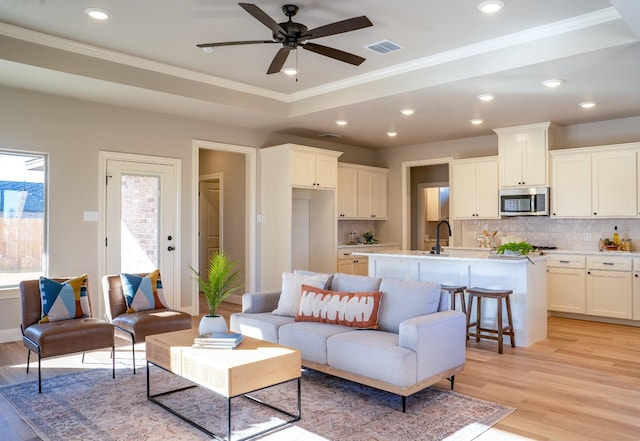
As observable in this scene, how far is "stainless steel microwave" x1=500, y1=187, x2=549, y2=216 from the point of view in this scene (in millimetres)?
6910

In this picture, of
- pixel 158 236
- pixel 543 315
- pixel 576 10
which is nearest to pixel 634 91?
pixel 576 10

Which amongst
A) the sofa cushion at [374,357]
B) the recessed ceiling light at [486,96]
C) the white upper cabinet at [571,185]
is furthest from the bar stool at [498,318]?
the white upper cabinet at [571,185]

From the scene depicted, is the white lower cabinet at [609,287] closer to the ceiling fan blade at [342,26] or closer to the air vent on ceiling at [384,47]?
the air vent on ceiling at [384,47]

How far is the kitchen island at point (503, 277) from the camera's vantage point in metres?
5.03

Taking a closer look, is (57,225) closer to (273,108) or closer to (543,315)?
(273,108)

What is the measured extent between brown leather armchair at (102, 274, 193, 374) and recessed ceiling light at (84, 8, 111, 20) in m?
2.36

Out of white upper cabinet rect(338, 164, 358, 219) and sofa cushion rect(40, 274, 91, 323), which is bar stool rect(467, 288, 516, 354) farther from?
sofa cushion rect(40, 274, 91, 323)

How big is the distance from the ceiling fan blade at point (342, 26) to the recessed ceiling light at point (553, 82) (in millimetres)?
2482

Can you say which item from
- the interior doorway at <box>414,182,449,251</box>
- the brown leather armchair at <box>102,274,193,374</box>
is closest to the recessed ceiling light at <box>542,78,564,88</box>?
the brown leather armchair at <box>102,274,193,374</box>

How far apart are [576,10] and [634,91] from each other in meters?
1.98

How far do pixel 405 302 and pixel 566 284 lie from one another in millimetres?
3895

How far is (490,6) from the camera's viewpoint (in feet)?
12.6

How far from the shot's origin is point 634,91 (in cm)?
534

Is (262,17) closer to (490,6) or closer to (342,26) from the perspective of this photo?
(342,26)
